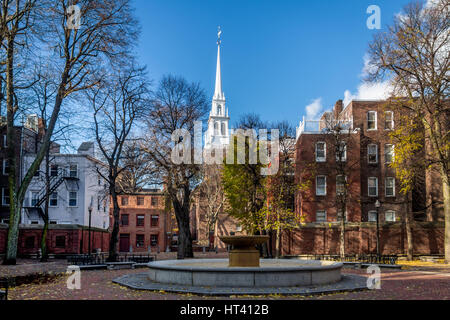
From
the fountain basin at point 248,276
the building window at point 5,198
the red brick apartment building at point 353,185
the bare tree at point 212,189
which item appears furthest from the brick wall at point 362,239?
the building window at point 5,198

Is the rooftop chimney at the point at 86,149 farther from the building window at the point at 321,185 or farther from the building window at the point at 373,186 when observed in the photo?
the building window at the point at 373,186

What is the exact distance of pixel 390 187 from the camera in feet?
146

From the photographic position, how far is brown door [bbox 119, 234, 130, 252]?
2795 inches

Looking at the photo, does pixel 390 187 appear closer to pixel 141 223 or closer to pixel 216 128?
pixel 141 223

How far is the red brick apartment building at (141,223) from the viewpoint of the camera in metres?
71.6

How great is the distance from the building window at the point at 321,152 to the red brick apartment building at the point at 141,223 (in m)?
33.7

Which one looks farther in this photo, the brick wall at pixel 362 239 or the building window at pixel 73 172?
the building window at pixel 73 172

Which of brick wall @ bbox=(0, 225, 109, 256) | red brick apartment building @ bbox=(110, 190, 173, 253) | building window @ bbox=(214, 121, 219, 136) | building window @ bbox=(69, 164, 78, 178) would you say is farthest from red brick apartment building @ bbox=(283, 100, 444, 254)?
building window @ bbox=(214, 121, 219, 136)

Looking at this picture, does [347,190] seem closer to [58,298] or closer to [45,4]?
[45,4]

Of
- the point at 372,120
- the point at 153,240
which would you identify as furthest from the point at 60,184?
the point at 372,120

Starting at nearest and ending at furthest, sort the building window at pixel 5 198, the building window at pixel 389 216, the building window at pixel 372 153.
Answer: the building window at pixel 389 216 < the building window at pixel 372 153 < the building window at pixel 5 198

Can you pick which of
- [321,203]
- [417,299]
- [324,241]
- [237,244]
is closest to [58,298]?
[237,244]

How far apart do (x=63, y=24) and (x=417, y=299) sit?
22.8m

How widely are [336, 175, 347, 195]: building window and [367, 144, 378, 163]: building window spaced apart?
4.06 metres
